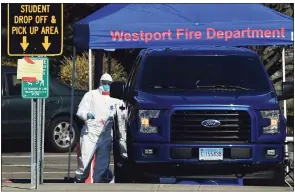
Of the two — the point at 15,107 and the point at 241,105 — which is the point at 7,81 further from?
the point at 241,105

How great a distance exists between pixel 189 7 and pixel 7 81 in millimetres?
5467

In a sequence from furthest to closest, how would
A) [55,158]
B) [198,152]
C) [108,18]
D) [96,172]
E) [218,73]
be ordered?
[55,158] → [108,18] → [96,172] → [218,73] → [198,152]

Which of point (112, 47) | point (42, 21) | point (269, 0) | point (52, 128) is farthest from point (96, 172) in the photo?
point (52, 128)

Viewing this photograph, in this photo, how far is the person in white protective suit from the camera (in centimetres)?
1242

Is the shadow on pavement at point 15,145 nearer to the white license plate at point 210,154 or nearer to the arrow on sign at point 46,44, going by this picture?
the arrow on sign at point 46,44

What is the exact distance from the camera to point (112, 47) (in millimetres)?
13117

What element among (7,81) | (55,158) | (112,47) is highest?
(112,47)

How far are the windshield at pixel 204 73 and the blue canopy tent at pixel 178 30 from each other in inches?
74.9

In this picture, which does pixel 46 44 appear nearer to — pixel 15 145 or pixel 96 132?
pixel 96 132

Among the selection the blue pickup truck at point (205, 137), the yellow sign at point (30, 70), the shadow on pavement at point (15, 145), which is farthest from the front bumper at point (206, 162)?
the shadow on pavement at point (15, 145)

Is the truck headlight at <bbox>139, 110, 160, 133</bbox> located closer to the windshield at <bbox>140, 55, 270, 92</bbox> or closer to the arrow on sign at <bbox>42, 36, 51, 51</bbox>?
the windshield at <bbox>140, 55, 270, 92</bbox>

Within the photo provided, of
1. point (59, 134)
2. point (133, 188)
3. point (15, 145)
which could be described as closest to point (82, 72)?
point (15, 145)

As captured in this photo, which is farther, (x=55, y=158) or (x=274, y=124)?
(x=55, y=158)

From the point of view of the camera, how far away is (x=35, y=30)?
34.0ft
